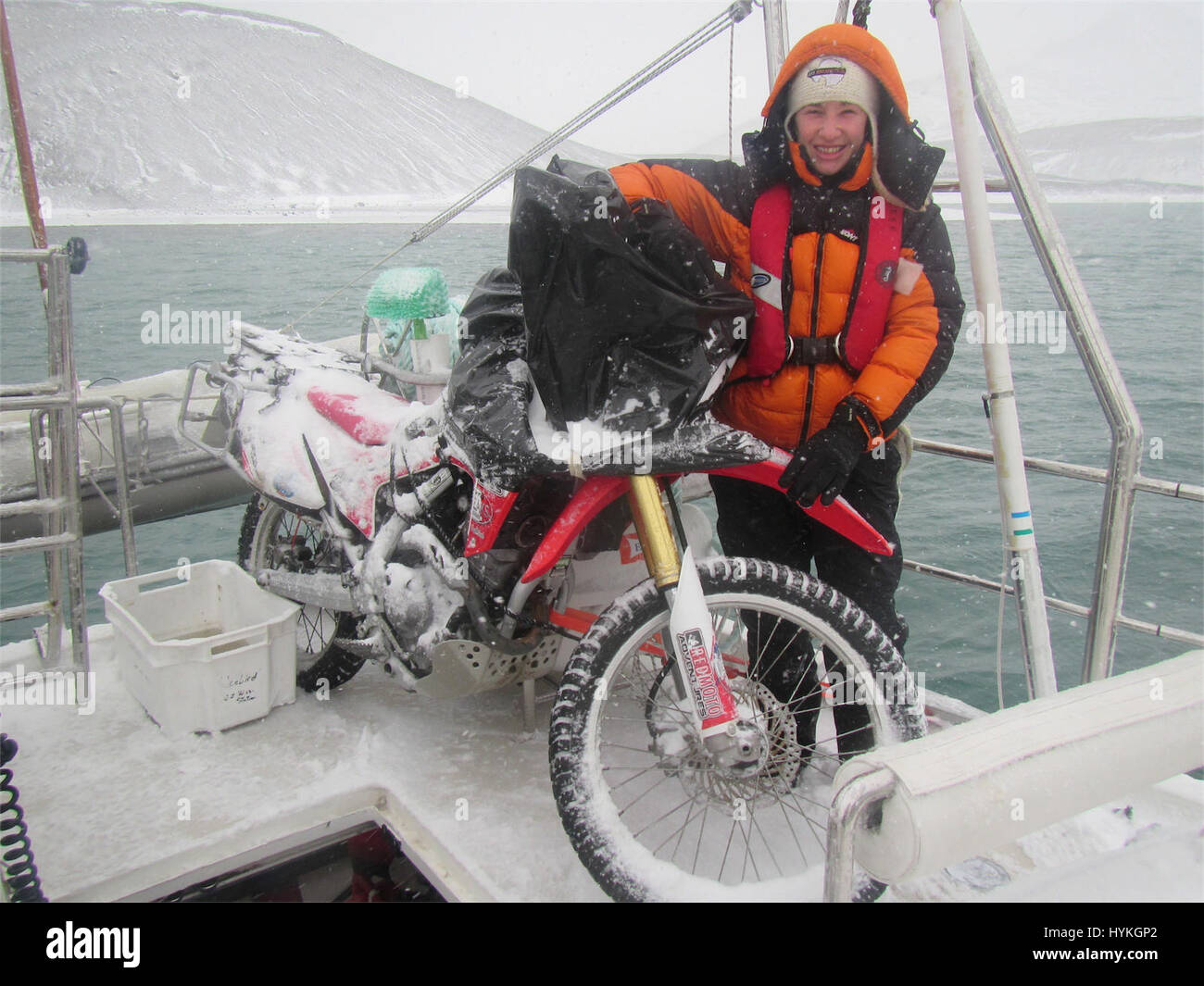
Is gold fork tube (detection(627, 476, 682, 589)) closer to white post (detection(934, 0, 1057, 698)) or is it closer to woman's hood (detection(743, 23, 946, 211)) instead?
woman's hood (detection(743, 23, 946, 211))

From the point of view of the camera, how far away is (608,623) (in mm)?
1898

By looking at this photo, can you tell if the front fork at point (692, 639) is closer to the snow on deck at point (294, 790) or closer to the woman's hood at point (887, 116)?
the snow on deck at point (294, 790)

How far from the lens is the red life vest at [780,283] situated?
2018 mm

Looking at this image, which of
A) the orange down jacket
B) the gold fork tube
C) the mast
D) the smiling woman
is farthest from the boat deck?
the mast

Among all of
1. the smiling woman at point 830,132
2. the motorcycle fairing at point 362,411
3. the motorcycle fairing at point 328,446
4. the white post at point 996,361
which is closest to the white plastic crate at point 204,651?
the motorcycle fairing at point 328,446

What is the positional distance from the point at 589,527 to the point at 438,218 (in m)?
2.30

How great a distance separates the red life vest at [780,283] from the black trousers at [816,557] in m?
0.30

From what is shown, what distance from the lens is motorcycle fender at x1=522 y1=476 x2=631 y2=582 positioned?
79.1 inches

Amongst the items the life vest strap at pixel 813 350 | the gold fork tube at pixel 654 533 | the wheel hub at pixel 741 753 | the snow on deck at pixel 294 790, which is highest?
the life vest strap at pixel 813 350

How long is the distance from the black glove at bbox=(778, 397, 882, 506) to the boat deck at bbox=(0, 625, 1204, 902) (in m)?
0.80

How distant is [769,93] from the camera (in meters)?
2.13

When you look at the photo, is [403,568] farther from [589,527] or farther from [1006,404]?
[1006,404]

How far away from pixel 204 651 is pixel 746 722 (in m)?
1.64
